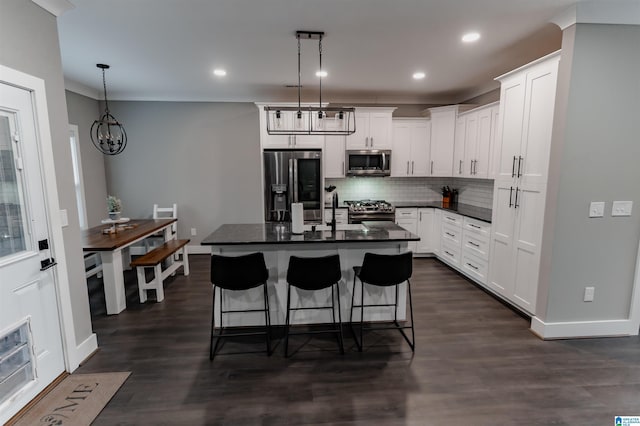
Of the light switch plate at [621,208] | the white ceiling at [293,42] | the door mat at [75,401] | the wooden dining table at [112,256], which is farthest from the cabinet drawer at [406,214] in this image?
the door mat at [75,401]

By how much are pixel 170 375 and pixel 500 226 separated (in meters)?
3.62

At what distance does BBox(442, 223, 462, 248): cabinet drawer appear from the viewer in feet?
14.7

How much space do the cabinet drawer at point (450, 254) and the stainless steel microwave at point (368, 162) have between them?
155 cm

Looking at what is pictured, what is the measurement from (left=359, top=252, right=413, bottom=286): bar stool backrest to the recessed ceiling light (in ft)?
7.01

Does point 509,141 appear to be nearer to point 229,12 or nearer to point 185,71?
point 229,12

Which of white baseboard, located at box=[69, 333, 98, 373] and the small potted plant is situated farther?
the small potted plant

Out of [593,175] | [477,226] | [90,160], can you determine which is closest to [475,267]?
[477,226]

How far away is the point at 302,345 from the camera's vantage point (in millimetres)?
2762

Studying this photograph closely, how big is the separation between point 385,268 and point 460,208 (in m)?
2.97

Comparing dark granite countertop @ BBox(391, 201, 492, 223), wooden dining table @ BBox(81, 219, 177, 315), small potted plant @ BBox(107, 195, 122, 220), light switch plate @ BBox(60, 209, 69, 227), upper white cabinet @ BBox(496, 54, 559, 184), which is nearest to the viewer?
light switch plate @ BBox(60, 209, 69, 227)

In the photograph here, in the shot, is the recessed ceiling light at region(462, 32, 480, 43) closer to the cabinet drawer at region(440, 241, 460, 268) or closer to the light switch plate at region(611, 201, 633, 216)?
the light switch plate at region(611, 201, 633, 216)

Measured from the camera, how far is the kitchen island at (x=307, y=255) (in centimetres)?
284

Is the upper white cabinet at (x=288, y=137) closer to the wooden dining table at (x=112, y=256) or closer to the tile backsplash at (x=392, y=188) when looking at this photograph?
the tile backsplash at (x=392, y=188)

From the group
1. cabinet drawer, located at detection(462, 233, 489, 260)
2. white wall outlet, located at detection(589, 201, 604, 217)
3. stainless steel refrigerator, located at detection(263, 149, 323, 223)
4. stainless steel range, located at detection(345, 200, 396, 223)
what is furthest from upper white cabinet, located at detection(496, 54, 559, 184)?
stainless steel refrigerator, located at detection(263, 149, 323, 223)
